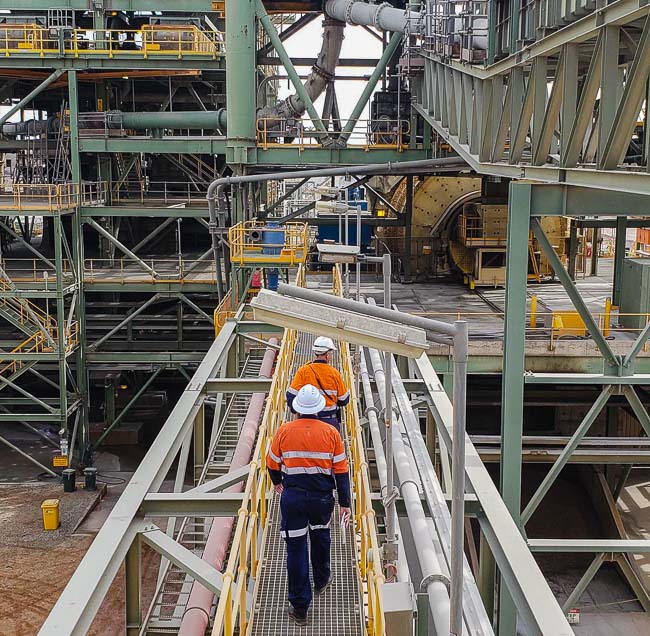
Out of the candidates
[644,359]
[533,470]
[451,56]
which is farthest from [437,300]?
[451,56]

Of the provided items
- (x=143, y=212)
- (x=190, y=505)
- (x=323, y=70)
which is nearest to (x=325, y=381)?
(x=190, y=505)

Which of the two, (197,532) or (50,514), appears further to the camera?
(50,514)

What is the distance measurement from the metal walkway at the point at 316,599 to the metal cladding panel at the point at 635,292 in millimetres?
13851

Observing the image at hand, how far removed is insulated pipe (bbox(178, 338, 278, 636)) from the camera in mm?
7395

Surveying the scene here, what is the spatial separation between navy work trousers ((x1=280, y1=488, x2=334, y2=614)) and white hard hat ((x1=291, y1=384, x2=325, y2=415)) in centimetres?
61

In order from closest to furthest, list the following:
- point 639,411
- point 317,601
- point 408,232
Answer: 1. point 317,601
2. point 639,411
3. point 408,232

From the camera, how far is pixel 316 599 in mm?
6723

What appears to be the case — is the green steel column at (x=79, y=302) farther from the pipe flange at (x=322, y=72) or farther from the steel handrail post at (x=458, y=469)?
the steel handrail post at (x=458, y=469)

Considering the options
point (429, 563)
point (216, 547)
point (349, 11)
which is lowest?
point (216, 547)

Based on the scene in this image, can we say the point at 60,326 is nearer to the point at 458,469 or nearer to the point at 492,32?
the point at 492,32

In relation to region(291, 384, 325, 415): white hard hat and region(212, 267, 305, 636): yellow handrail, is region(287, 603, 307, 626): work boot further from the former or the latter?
region(291, 384, 325, 415): white hard hat

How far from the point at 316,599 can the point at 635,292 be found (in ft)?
50.7

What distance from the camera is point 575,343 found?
17.9 meters

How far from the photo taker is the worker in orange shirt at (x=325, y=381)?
26.1 ft
